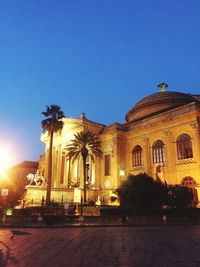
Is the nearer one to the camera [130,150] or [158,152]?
[158,152]

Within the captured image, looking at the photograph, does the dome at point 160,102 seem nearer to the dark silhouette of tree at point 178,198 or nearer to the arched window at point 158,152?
the arched window at point 158,152

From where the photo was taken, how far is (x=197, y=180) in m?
31.6

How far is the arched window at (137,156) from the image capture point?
133 feet

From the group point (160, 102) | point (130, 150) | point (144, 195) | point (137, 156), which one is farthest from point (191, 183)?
point (160, 102)

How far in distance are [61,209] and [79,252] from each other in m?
22.0

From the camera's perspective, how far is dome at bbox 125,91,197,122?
46.4 metres

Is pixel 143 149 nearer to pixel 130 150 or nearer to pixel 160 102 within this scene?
pixel 130 150

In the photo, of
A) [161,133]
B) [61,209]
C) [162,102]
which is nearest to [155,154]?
[161,133]

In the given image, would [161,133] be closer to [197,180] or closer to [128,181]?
[197,180]

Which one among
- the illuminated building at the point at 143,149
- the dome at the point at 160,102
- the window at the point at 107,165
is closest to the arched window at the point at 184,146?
the illuminated building at the point at 143,149

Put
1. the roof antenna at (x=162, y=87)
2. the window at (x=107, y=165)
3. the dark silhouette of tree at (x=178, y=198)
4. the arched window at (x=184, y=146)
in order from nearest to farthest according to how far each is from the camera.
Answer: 1. the dark silhouette of tree at (x=178, y=198)
2. the arched window at (x=184, y=146)
3. the window at (x=107, y=165)
4. the roof antenna at (x=162, y=87)

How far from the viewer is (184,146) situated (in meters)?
34.6

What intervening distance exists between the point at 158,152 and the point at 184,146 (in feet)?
14.7

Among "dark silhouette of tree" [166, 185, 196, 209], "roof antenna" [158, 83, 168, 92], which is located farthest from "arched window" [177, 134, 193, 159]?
"roof antenna" [158, 83, 168, 92]
